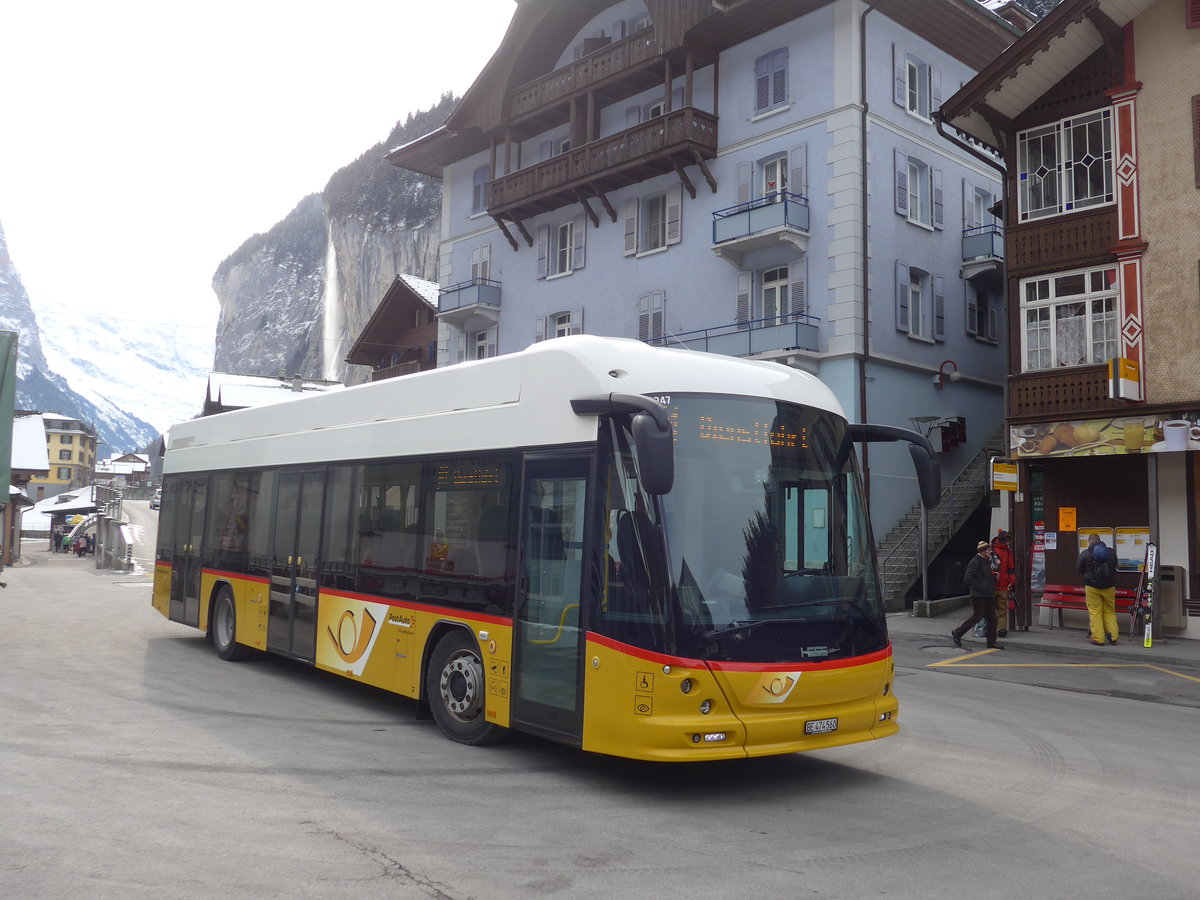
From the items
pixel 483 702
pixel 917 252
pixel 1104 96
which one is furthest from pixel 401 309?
pixel 483 702

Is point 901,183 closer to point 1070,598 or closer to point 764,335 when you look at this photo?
point 764,335

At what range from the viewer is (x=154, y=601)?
15664 millimetres

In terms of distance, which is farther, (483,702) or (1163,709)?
(1163,709)

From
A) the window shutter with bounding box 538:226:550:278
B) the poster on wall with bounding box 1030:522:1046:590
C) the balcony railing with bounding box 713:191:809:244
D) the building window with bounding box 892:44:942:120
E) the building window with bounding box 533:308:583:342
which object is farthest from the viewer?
the window shutter with bounding box 538:226:550:278

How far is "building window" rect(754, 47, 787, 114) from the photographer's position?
28031mm

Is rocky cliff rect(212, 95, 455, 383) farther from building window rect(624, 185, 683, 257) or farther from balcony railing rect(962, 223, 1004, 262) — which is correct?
balcony railing rect(962, 223, 1004, 262)

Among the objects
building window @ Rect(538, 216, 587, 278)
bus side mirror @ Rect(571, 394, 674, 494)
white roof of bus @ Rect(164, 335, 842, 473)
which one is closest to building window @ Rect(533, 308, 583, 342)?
building window @ Rect(538, 216, 587, 278)

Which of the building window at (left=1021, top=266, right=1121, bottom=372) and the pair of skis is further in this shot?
the building window at (left=1021, top=266, right=1121, bottom=372)

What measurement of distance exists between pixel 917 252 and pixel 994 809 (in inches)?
928

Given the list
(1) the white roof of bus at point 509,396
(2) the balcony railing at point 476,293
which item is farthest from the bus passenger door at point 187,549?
(2) the balcony railing at point 476,293

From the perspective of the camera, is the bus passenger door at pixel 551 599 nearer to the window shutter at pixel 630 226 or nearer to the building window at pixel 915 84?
the building window at pixel 915 84

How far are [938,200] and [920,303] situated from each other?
3.02 meters

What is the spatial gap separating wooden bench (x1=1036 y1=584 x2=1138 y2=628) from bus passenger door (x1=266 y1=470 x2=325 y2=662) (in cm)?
1447

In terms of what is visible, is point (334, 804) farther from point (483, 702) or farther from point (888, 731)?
point (888, 731)
